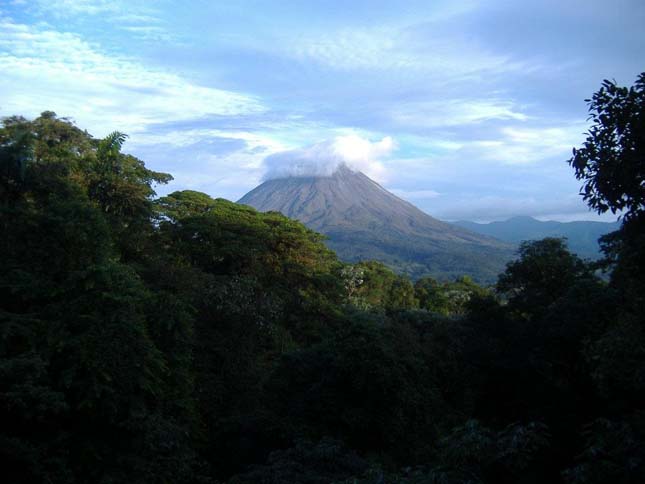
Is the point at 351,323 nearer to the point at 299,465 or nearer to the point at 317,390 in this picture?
the point at 317,390

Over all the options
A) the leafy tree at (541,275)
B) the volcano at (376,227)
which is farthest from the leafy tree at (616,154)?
the volcano at (376,227)

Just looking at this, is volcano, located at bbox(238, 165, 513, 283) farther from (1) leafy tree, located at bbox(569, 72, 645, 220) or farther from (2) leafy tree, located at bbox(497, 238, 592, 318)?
(1) leafy tree, located at bbox(569, 72, 645, 220)

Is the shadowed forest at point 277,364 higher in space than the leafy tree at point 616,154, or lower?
lower

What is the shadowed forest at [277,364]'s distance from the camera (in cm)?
529

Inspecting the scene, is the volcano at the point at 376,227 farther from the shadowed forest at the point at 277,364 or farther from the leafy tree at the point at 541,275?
the shadowed forest at the point at 277,364

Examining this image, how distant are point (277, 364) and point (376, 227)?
356ft

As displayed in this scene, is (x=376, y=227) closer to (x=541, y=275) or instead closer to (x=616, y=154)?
(x=541, y=275)

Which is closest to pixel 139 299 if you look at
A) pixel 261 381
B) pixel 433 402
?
pixel 261 381

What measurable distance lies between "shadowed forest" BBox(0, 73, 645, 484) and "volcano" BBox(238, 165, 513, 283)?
80145 mm

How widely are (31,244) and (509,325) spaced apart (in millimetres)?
10767

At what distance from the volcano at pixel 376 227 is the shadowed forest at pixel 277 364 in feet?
263

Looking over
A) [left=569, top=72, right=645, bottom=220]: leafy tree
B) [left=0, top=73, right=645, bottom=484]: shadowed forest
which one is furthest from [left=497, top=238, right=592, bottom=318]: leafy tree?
[left=569, top=72, right=645, bottom=220]: leafy tree

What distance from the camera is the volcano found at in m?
103

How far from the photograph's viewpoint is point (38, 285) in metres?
9.30
